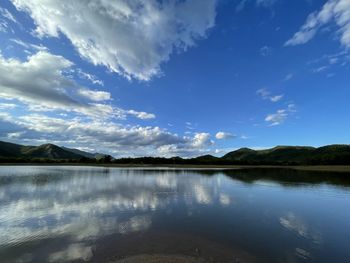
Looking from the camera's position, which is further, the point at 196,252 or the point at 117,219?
the point at 117,219

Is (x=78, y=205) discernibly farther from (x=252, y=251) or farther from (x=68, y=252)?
(x=252, y=251)

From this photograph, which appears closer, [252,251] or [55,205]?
[252,251]

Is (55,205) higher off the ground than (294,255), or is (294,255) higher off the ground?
(55,205)

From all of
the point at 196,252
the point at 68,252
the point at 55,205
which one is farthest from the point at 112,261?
the point at 55,205

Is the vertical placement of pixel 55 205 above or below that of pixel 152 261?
above

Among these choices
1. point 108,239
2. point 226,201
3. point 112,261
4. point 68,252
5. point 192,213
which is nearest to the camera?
point 112,261

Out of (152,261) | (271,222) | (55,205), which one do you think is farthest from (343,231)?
(55,205)

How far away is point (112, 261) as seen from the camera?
12.6m

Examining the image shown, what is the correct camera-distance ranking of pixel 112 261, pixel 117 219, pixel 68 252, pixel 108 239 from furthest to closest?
1. pixel 117 219
2. pixel 108 239
3. pixel 68 252
4. pixel 112 261

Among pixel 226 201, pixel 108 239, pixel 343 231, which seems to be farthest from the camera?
pixel 226 201

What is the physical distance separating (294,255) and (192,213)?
11689 mm

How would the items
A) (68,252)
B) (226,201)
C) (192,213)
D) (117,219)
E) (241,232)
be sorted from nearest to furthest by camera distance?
1. (68,252)
2. (241,232)
3. (117,219)
4. (192,213)
5. (226,201)

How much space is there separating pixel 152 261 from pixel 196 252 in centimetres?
300

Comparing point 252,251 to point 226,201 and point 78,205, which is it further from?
point 78,205
